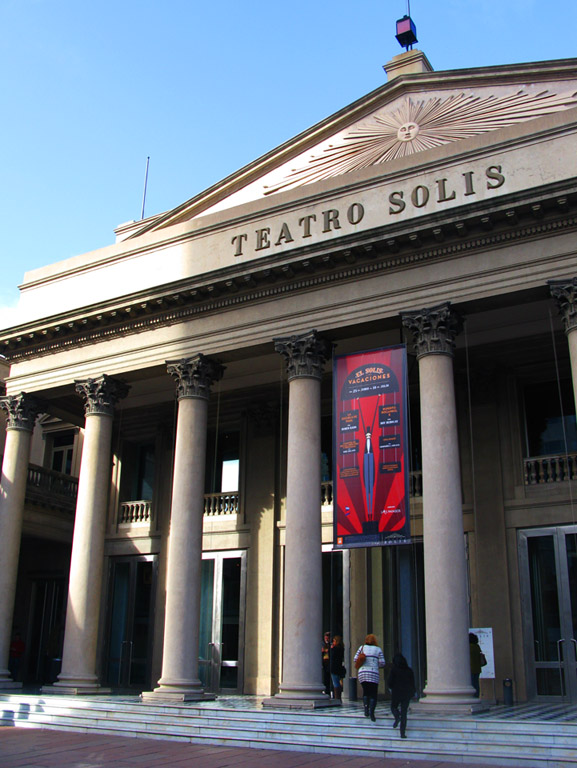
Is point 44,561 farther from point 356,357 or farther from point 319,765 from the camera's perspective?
point 319,765

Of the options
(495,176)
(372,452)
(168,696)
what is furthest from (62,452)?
(495,176)

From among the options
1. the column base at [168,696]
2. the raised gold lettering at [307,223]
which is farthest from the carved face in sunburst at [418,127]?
the column base at [168,696]

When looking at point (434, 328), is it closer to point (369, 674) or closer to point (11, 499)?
point (369, 674)

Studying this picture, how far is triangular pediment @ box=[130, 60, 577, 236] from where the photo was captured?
16906 mm

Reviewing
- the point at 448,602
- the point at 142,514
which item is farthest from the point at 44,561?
the point at 448,602

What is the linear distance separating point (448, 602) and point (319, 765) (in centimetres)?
383

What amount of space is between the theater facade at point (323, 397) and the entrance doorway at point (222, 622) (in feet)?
0.23

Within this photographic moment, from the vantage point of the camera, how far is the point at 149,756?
1083 cm

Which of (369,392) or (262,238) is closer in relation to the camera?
(369,392)

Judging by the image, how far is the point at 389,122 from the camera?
18.5 meters

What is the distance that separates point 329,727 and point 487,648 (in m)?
4.18

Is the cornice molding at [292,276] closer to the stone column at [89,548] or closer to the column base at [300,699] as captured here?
the stone column at [89,548]

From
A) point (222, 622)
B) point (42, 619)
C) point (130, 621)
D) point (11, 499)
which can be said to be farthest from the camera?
point (42, 619)

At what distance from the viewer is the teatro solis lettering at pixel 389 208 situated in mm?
14938
